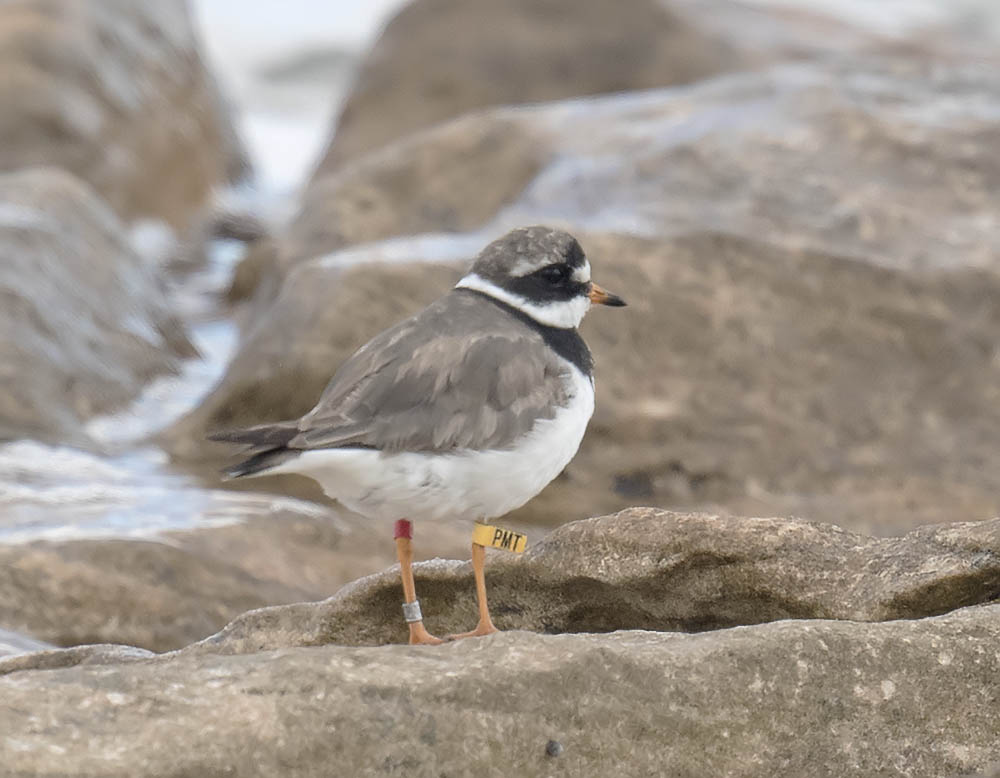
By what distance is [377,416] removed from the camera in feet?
16.6

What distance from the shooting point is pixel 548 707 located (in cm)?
403

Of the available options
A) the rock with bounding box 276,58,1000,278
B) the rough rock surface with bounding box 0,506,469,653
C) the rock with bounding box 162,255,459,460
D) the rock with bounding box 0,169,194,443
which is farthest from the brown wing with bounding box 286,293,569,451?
the rock with bounding box 276,58,1000,278

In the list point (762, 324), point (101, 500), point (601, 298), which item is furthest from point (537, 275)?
point (762, 324)

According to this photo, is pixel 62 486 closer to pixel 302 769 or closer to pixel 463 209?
pixel 463 209

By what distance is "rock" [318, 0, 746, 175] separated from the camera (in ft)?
49.1

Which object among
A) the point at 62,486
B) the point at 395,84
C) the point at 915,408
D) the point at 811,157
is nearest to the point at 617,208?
the point at 811,157

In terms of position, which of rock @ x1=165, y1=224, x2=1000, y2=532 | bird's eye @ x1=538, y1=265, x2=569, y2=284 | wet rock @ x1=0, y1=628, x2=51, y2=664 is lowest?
rock @ x1=165, y1=224, x2=1000, y2=532

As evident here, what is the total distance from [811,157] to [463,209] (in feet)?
7.30

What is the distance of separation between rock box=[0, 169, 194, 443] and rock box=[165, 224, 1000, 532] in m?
0.72

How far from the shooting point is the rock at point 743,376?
28.7 ft

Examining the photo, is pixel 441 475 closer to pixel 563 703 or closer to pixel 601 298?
pixel 563 703

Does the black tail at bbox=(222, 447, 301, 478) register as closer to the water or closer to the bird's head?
the bird's head

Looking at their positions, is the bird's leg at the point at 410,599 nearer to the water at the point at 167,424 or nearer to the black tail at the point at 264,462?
the black tail at the point at 264,462

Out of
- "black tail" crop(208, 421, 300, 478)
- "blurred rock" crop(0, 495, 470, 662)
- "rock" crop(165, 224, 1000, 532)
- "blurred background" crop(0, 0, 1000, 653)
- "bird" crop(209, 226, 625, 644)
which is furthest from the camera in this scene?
"rock" crop(165, 224, 1000, 532)
